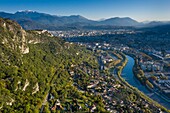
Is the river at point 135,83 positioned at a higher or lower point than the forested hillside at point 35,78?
lower

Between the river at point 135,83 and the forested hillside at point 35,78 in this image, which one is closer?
the forested hillside at point 35,78

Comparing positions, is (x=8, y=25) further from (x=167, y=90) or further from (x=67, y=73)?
(x=167, y=90)

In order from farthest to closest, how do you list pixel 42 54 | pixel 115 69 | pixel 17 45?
pixel 115 69 → pixel 42 54 → pixel 17 45

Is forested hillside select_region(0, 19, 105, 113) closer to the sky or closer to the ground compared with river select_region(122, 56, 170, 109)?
closer to the sky

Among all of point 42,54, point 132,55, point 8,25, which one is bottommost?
point 132,55

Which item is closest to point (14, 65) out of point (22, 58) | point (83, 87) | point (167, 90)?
point (22, 58)

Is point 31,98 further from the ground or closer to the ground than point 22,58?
closer to the ground

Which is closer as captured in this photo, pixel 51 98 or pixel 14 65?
pixel 51 98

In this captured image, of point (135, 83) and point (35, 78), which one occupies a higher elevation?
point (35, 78)

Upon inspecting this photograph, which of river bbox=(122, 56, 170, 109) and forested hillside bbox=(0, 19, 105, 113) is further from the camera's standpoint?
river bbox=(122, 56, 170, 109)

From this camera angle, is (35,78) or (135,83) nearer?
(35,78)

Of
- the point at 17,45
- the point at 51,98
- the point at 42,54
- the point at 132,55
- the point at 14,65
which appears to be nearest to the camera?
the point at 51,98
